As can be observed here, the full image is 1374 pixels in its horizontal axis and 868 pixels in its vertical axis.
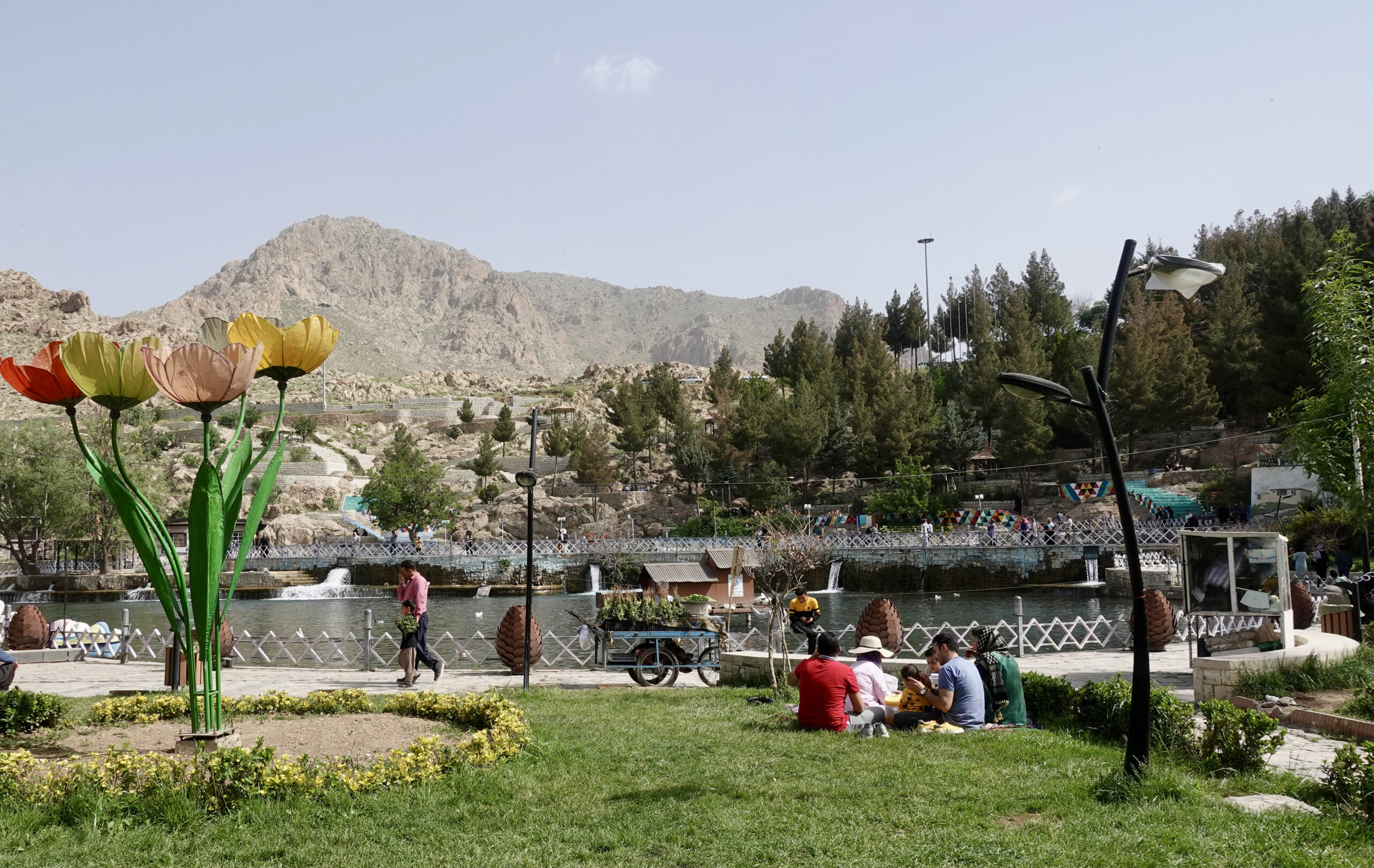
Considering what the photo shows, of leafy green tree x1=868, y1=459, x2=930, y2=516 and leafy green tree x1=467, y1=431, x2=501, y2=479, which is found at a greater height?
leafy green tree x1=467, y1=431, x2=501, y2=479

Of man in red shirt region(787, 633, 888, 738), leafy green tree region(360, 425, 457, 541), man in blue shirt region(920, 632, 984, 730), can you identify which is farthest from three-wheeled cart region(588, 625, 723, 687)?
leafy green tree region(360, 425, 457, 541)

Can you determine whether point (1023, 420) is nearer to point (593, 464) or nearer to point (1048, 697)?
point (593, 464)

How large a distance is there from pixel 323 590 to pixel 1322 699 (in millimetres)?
36254

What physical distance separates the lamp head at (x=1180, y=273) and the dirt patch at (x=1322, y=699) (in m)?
4.35

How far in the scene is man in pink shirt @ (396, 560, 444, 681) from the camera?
12047 millimetres

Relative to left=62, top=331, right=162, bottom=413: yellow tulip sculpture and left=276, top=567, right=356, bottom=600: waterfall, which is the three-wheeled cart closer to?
left=62, top=331, right=162, bottom=413: yellow tulip sculpture

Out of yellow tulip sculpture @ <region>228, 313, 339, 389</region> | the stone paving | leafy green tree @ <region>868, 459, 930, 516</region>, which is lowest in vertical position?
the stone paving

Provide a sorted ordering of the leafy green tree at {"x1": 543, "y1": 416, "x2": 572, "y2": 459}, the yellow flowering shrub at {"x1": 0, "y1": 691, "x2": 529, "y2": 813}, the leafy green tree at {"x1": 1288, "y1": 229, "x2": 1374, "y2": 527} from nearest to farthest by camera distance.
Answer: the yellow flowering shrub at {"x1": 0, "y1": 691, "x2": 529, "y2": 813}, the leafy green tree at {"x1": 1288, "y1": 229, "x2": 1374, "y2": 527}, the leafy green tree at {"x1": 543, "y1": 416, "x2": 572, "y2": 459}

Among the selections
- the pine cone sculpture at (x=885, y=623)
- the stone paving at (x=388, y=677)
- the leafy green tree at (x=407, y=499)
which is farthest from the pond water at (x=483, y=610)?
the pine cone sculpture at (x=885, y=623)

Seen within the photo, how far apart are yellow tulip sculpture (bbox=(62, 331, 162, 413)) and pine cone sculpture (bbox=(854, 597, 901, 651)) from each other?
10759mm

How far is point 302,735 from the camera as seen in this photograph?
7.79m

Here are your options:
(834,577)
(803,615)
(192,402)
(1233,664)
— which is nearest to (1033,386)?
(1233,664)

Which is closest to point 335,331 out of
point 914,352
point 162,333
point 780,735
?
point 780,735

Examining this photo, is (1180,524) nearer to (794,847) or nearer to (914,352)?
(794,847)
